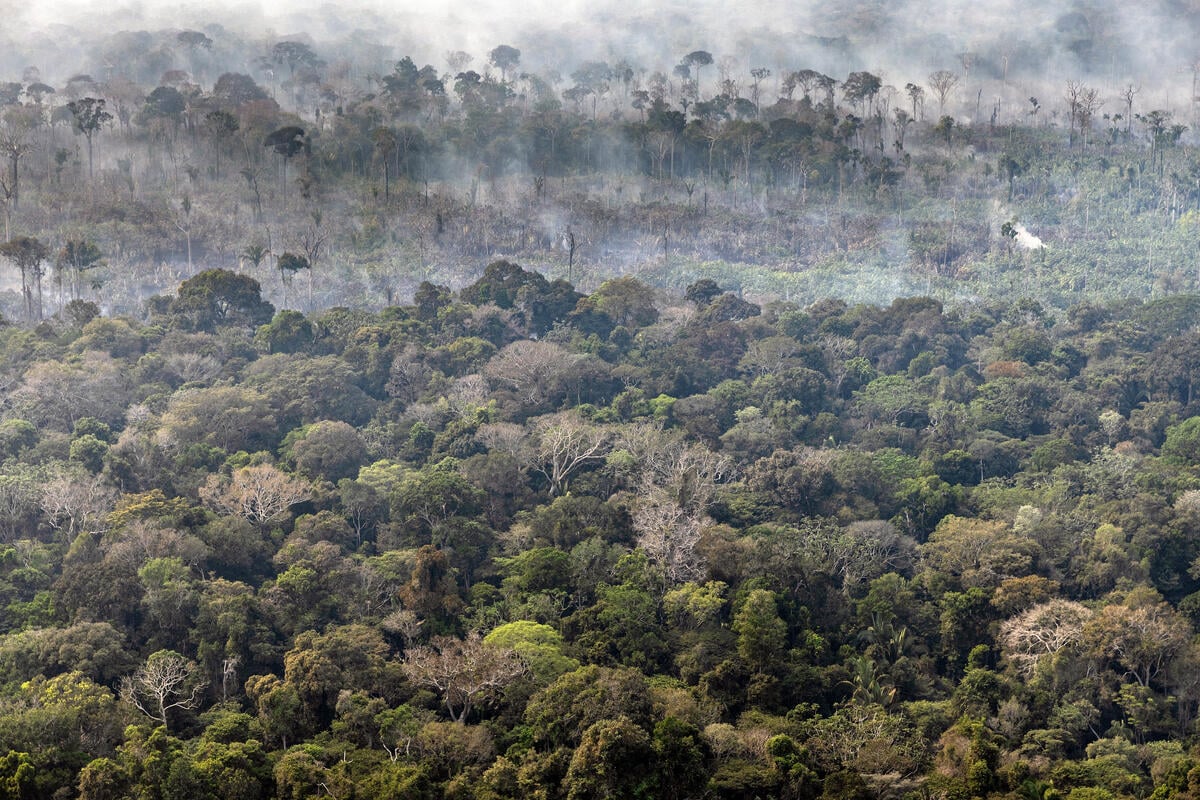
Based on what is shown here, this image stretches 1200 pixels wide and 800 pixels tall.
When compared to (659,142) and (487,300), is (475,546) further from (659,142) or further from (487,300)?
(659,142)

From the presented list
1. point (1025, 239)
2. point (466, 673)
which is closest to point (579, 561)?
point (466, 673)

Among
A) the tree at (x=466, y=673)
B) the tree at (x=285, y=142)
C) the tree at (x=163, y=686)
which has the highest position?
the tree at (x=285, y=142)

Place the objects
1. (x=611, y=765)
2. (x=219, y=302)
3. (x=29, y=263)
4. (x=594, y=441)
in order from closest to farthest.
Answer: (x=611, y=765) → (x=594, y=441) → (x=219, y=302) → (x=29, y=263)

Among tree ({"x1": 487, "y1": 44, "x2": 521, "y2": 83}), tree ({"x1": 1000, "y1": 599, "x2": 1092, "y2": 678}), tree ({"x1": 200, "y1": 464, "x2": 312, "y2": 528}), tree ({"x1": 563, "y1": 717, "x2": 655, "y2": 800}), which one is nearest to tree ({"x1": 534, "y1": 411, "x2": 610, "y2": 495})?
tree ({"x1": 200, "y1": 464, "x2": 312, "y2": 528})

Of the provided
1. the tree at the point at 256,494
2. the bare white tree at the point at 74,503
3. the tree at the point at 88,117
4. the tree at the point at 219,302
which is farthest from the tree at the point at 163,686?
the tree at the point at 88,117

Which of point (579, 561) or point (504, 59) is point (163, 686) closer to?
point (579, 561)

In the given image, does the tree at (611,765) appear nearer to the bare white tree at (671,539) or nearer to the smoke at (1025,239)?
the bare white tree at (671,539)

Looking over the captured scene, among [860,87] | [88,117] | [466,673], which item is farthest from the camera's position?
[860,87]

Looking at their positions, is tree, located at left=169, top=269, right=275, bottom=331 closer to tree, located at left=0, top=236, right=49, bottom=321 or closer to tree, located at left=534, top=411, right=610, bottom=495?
tree, located at left=0, top=236, right=49, bottom=321

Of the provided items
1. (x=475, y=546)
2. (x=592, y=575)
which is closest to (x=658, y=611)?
(x=592, y=575)
